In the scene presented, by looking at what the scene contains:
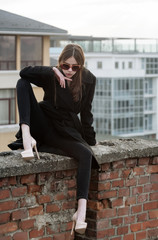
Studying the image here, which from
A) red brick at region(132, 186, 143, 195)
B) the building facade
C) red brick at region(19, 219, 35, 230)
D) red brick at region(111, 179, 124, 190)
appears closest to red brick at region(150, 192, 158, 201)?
red brick at region(132, 186, 143, 195)

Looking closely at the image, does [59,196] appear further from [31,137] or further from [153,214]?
[153,214]

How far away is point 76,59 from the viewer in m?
4.19

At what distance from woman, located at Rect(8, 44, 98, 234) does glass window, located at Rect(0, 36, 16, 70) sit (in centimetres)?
2498

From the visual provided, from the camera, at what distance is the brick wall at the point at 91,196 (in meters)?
3.82

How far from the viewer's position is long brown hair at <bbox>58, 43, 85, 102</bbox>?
4180mm

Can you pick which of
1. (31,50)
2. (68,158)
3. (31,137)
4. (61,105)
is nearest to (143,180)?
(68,158)

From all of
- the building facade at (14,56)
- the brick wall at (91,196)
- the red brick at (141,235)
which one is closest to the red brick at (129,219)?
the brick wall at (91,196)

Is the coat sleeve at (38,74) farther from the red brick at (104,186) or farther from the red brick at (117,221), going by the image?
the red brick at (117,221)

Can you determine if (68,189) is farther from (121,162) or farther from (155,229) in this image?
(155,229)

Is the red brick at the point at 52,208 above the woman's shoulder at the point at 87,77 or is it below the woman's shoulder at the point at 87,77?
below

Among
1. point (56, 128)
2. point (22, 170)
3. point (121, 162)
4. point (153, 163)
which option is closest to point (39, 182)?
point (22, 170)

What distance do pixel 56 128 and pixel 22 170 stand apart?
1.70ft

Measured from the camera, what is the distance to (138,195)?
4.55 meters

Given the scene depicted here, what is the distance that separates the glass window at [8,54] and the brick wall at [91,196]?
81.4 feet
